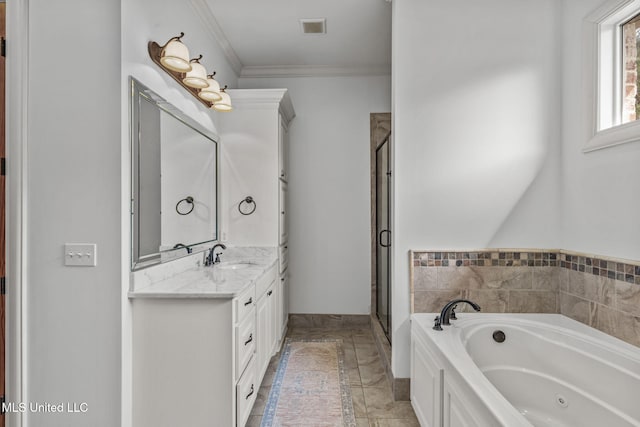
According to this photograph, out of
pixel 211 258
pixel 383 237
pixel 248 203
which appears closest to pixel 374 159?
pixel 383 237

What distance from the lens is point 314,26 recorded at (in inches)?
116

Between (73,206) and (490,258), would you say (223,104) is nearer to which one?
(73,206)

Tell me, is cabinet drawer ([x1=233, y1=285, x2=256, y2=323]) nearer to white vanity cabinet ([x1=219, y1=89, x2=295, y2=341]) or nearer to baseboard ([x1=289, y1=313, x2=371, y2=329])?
white vanity cabinet ([x1=219, y1=89, x2=295, y2=341])

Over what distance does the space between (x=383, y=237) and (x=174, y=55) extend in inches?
89.9

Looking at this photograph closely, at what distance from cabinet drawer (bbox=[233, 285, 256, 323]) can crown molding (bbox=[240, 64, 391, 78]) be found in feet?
8.29

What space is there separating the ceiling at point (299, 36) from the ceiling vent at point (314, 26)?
Answer: 3 centimetres

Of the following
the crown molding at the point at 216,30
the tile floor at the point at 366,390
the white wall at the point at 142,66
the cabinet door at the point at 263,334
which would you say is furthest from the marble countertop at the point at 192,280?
the crown molding at the point at 216,30

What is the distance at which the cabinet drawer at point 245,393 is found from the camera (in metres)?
1.79

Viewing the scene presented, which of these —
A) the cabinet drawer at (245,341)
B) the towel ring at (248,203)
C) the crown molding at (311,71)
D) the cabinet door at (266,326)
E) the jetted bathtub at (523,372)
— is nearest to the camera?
the jetted bathtub at (523,372)

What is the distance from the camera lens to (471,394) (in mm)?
1336

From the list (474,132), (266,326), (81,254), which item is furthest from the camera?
(266,326)

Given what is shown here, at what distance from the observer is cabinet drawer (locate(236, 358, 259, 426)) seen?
1.79 m

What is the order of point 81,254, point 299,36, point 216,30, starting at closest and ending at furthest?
point 81,254 < point 216,30 < point 299,36

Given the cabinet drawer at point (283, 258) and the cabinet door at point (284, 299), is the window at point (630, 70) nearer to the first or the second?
the cabinet drawer at point (283, 258)
